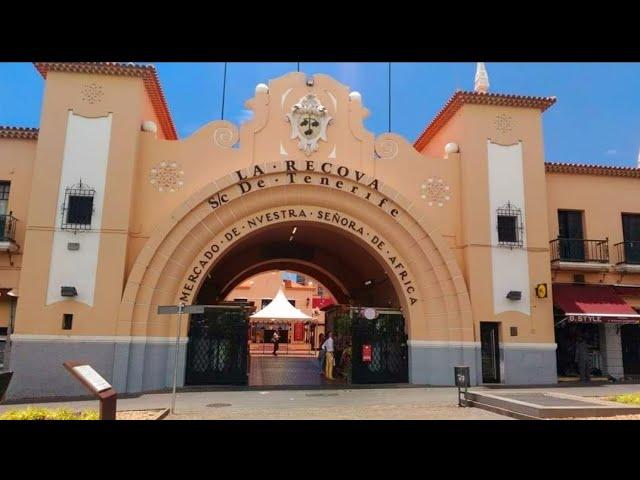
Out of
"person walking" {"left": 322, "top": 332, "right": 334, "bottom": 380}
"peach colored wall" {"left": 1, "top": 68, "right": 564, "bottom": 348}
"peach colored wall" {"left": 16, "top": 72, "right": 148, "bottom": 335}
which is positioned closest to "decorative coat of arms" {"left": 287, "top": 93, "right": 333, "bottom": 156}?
"peach colored wall" {"left": 1, "top": 68, "right": 564, "bottom": 348}

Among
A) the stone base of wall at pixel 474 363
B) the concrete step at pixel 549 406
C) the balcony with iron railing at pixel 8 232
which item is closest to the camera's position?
the concrete step at pixel 549 406

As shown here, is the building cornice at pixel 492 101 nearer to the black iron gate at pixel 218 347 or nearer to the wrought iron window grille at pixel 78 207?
the black iron gate at pixel 218 347

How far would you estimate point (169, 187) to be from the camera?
1658 cm

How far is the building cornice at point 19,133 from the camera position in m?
16.7

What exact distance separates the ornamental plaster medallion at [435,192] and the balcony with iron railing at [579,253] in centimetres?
434

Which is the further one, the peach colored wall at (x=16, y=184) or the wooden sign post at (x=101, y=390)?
the peach colored wall at (x=16, y=184)

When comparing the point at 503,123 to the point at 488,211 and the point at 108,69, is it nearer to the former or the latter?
the point at 488,211

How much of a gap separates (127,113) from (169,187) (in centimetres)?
247

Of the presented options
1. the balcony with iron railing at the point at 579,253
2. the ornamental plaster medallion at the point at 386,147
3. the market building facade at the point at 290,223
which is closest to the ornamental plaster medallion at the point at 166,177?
the market building facade at the point at 290,223

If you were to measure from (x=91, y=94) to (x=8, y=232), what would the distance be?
473 cm

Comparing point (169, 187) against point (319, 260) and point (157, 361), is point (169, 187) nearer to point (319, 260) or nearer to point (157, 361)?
point (157, 361)

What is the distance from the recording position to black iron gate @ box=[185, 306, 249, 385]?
1622 cm

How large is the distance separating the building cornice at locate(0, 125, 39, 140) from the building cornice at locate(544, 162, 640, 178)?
17.0 m

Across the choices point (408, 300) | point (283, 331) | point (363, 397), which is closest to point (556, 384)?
point (408, 300)
